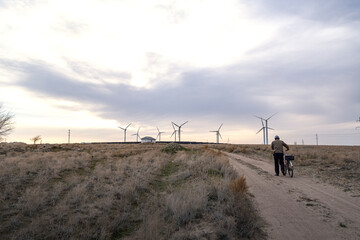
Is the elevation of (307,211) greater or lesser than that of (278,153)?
lesser

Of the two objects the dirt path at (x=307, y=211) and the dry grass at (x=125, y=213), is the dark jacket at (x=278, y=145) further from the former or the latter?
the dry grass at (x=125, y=213)

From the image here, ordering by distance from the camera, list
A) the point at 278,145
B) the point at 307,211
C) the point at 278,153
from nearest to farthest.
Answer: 1. the point at 307,211
2. the point at 278,153
3. the point at 278,145

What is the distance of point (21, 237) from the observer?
6344 millimetres

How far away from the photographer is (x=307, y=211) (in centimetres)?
796

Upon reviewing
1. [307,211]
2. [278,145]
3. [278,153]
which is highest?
[278,145]

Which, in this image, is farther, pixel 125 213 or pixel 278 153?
pixel 278 153

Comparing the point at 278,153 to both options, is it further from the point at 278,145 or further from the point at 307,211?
the point at 307,211

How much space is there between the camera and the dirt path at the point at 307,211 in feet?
20.6

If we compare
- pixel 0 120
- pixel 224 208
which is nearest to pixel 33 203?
pixel 224 208

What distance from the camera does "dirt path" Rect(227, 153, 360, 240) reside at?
6270 mm

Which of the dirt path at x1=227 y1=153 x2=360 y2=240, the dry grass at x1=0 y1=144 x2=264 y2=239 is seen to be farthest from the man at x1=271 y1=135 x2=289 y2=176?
the dry grass at x1=0 y1=144 x2=264 y2=239

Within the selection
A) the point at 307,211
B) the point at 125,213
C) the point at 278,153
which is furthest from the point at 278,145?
the point at 125,213

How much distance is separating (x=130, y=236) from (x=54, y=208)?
3578 millimetres

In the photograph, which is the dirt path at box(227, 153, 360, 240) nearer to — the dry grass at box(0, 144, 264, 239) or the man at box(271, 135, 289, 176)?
the dry grass at box(0, 144, 264, 239)
